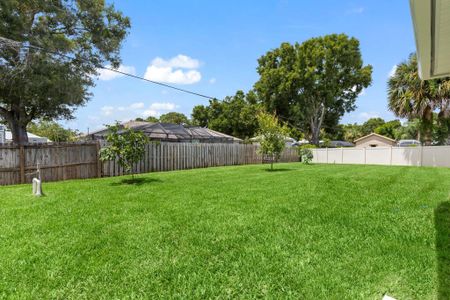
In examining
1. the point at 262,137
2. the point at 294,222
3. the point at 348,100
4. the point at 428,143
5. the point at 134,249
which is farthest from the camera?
the point at 348,100

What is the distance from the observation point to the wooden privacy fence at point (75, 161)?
32.1 feet

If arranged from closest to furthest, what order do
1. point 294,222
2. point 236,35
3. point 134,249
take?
1. point 134,249
2. point 294,222
3. point 236,35

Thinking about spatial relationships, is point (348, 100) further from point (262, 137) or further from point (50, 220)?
point (50, 220)

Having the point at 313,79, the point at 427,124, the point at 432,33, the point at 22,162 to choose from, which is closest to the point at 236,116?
the point at 313,79

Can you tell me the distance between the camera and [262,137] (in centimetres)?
1375

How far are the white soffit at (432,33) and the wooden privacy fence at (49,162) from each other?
10.1 metres

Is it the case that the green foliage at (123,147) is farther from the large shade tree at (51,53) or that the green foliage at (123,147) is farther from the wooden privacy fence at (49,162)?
the large shade tree at (51,53)

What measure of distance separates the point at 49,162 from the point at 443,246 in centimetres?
1113

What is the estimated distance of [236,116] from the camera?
124ft

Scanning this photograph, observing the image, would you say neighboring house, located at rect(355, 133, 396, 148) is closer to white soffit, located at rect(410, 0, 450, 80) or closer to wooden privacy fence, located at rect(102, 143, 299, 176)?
wooden privacy fence, located at rect(102, 143, 299, 176)

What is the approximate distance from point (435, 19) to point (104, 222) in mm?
5099

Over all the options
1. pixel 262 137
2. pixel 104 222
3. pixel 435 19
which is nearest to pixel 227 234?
pixel 104 222

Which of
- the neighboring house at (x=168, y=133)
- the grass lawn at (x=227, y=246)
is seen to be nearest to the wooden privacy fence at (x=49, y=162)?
the grass lawn at (x=227, y=246)

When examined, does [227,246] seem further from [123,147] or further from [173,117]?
[173,117]
